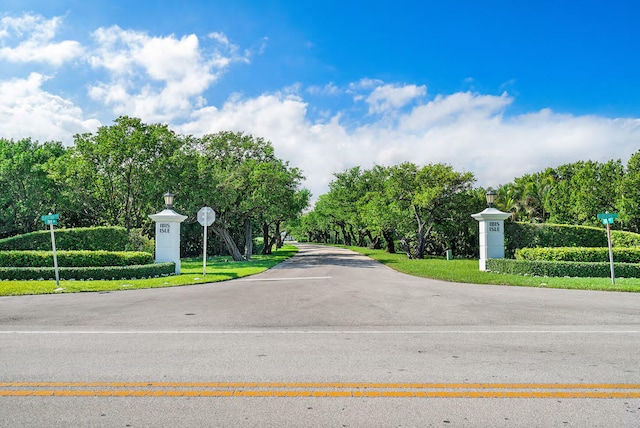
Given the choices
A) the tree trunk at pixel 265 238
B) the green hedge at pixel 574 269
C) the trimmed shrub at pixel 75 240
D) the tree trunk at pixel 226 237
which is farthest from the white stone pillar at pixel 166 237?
the tree trunk at pixel 265 238

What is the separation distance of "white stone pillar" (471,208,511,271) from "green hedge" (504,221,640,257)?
231 inches

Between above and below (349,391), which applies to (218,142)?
above

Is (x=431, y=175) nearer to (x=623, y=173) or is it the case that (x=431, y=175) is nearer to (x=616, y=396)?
(x=623, y=173)

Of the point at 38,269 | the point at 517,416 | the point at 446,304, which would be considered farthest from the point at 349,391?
the point at 38,269

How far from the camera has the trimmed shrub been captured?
1892 centimetres

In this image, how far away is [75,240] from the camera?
19828mm

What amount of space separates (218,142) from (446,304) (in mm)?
26615

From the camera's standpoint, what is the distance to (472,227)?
3284cm

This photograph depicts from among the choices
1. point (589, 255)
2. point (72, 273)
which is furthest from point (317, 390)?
point (589, 255)

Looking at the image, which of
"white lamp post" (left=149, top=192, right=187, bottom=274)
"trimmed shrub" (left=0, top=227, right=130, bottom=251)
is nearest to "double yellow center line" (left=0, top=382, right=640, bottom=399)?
"white lamp post" (left=149, top=192, right=187, bottom=274)

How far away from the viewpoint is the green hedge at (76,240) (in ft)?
62.1

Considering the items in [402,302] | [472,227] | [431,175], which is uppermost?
[431,175]

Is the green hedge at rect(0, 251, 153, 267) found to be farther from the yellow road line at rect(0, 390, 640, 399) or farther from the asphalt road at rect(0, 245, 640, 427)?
the yellow road line at rect(0, 390, 640, 399)

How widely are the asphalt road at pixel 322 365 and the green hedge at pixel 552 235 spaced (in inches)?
552
